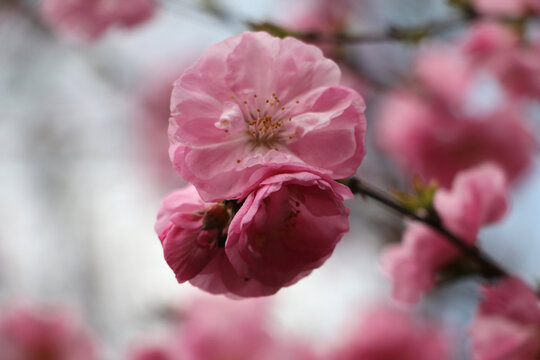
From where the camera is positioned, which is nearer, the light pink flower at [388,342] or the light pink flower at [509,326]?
the light pink flower at [509,326]

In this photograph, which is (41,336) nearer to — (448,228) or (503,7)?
(448,228)

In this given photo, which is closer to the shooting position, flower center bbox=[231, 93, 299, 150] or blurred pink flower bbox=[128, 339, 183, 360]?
flower center bbox=[231, 93, 299, 150]

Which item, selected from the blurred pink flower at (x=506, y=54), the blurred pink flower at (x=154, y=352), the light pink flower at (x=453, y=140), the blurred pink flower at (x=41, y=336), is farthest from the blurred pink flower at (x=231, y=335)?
the blurred pink flower at (x=506, y=54)

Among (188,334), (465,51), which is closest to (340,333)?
(188,334)

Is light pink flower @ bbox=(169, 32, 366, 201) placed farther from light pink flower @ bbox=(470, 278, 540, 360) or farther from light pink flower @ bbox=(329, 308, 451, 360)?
light pink flower @ bbox=(329, 308, 451, 360)

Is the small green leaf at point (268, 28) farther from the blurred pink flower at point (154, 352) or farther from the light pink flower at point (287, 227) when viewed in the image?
the blurred pink flower at point (154, 352)

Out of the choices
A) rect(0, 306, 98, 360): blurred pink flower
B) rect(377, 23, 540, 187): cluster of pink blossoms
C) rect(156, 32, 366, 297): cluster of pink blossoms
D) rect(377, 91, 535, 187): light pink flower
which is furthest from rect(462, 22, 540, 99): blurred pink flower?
rect(0, 306, 98, 360): blurred pink flower

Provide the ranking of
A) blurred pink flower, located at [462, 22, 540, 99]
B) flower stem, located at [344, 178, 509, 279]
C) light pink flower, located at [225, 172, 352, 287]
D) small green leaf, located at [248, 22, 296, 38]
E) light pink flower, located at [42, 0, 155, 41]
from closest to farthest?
1. light pink flower, located at [225, 172, 352, 287]
2. flower stem, located at [344, 178, 509, 279]
3. small green leaf, located at [248, 22, 296, 38]
4. light pink flower, located at [42, 0, 155, 41]
5. blurred pink flower, located at [462, 22, 540, 99]

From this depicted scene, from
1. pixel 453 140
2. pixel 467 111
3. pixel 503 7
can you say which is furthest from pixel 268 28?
pixel 467 111
